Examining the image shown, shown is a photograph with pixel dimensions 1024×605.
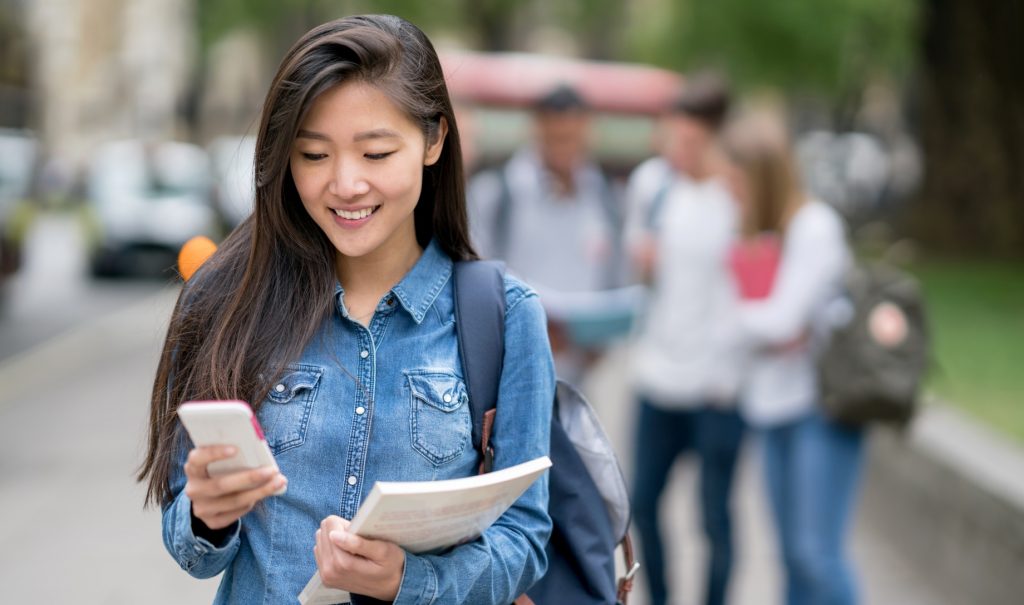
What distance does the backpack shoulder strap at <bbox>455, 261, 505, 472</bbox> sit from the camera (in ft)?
6.67

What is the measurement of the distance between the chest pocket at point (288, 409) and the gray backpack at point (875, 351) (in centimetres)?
255

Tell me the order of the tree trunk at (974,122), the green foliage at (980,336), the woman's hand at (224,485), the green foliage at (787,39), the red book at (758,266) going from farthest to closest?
the green foliage at (787,39) → the tree trunk at (974,122) → the green foliage at (980,336) → the red book at (758,266) → the woman's hand at (224,485)

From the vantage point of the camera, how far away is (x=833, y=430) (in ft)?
14.1

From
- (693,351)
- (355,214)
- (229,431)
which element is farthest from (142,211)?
(229,431)

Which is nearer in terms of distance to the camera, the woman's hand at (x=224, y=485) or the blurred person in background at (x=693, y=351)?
the woman's hand at (x=224, y=485)

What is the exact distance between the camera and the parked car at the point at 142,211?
19406mm

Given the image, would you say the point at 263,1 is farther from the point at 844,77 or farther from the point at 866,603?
the point at 866,603

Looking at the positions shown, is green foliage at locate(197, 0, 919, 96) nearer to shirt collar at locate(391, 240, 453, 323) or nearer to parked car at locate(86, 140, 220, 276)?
parked car at locate(86, 140, 220, 276)

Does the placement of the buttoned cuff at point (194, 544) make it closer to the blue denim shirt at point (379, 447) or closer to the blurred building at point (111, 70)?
the blue denim shirt at point (379, 447)

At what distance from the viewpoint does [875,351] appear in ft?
13.9

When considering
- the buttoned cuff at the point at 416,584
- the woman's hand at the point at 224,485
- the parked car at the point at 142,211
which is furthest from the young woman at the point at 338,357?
the parked car at the point at 142,211

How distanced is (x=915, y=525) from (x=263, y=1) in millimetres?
29950

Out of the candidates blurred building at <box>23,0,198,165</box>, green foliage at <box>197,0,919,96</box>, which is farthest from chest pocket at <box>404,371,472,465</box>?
blurred building at <box>23,0,198,165</box>

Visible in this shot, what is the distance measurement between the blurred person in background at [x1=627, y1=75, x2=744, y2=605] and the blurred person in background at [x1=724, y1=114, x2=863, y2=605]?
185 mm
